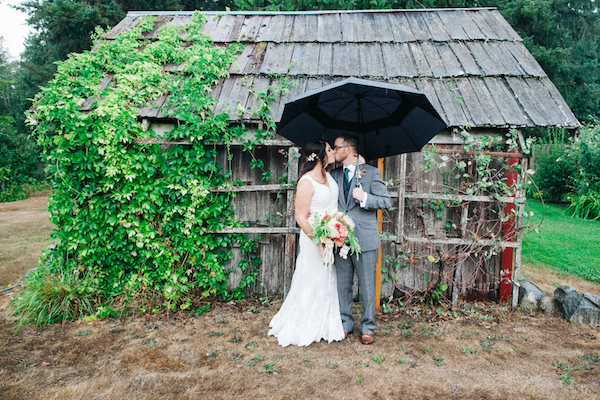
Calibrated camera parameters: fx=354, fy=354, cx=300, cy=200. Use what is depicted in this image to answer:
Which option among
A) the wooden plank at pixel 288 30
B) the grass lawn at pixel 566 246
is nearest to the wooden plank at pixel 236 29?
the wooden plank at pixel 288 30

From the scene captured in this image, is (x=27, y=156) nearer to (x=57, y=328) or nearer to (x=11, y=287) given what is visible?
(x=11, y=287)

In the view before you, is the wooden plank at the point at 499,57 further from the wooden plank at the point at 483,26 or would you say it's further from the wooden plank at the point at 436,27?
the wooden plank at the point at 436,27

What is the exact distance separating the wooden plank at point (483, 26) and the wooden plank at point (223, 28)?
3.97 meters

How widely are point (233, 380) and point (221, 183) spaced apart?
2.38 metres

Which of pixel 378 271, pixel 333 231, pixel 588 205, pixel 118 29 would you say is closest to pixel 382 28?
pixel 378 271

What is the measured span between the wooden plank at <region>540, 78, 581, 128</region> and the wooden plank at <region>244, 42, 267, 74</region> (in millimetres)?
3844

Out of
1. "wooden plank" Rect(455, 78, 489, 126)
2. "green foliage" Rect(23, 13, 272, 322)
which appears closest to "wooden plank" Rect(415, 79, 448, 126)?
"wooden plank" Rect(455, 78, 489, 126)

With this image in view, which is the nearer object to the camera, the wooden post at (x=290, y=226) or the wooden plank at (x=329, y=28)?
the wooden post at (x=290, y=226)

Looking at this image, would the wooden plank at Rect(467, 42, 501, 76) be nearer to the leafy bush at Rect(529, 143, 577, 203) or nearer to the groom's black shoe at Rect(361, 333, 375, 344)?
the groom's black shoe at Rect(361, 333, 375, 344)

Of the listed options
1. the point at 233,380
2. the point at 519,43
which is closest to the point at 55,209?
the point at 233,380

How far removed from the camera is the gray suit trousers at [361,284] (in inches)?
147

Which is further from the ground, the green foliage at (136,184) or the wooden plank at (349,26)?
the wooden plank at (349,26)

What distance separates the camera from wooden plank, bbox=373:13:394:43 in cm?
556

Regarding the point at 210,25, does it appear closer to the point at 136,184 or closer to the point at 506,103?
the point at 136,184
